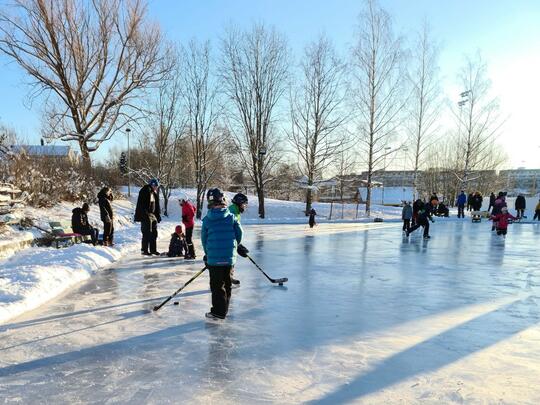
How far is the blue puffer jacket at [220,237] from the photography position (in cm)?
461

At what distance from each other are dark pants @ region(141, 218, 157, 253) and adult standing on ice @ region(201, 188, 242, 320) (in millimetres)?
4742

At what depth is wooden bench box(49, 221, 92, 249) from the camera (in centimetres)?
938

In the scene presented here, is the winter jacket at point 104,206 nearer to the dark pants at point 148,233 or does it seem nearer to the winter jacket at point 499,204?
the dark pants at point 148,233

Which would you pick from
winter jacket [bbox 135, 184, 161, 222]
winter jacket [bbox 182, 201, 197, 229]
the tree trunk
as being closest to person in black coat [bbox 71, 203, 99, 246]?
winter jacket [bbox 135, 184, 161, 222]

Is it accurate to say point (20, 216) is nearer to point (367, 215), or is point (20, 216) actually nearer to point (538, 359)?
point (538, 359)

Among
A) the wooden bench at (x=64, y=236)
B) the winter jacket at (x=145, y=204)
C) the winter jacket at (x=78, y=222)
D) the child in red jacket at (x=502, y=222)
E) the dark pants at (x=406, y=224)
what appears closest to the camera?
the winter jacket at (x=145, y=204)

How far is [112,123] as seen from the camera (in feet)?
74.3

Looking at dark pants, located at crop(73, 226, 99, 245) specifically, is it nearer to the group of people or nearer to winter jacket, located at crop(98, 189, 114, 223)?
the group of people

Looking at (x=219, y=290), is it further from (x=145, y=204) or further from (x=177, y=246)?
(x=145, y=204)

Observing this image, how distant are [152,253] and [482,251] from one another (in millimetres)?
8435

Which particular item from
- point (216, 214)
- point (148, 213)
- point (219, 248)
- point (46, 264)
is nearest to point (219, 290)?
point (219, 248)

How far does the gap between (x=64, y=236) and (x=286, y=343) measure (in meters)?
7.48

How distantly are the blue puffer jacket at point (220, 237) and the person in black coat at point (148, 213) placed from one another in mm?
4616

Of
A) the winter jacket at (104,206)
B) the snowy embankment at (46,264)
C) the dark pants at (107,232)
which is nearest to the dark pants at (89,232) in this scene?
the dark pants at (107,232)
